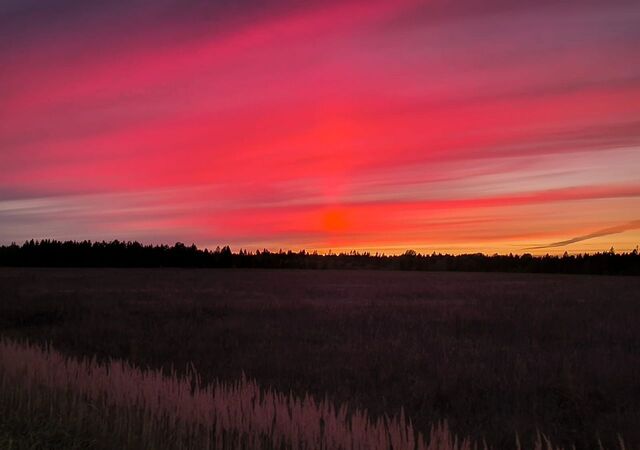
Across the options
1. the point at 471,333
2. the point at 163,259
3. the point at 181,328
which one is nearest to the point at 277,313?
the point at 181,328

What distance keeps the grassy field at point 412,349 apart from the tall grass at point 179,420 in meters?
2.41

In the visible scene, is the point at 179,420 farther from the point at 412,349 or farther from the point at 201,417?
the point at 412,349

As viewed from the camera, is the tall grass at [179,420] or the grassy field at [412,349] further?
the grassy field at [412,349]

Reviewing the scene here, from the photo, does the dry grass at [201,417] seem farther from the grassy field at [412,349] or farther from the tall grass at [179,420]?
the grassy field at [412,349]

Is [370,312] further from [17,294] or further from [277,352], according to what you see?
[17,294]

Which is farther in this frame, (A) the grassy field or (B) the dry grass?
(A) the grassy field

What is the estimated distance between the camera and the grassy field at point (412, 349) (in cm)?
970

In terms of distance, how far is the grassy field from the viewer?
970 cm

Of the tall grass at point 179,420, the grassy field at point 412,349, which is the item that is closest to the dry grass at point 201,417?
the tall grass at point 179,420

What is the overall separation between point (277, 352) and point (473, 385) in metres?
5.10

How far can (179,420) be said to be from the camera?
697 cm

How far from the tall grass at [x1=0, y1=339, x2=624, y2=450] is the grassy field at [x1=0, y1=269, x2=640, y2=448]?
2.41 m

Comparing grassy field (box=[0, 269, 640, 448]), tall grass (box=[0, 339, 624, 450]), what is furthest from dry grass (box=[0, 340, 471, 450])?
grassy field (box=[0, 269, 640, 448])

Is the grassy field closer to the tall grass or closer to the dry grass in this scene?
the dry grass
